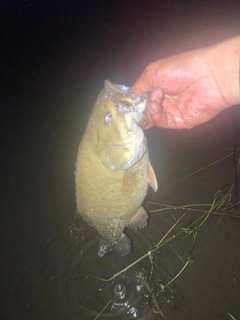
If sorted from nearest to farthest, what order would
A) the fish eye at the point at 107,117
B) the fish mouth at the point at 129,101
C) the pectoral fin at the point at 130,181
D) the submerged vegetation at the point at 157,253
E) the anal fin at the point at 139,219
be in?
the fish mouth at the point at 129,101 < the fish eye at the point at 107,117 < the pectoral fin at the point at 130,181 < the anal fin at the point at 139,219 < the submerged vegetation at the point at 157,253

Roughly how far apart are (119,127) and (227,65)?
1.00 metres

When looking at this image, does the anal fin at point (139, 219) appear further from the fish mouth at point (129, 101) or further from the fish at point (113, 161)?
the fish mouth at point (129, 101)

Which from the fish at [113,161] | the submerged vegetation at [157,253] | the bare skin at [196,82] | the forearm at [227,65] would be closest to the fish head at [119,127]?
the fish at [113,161]

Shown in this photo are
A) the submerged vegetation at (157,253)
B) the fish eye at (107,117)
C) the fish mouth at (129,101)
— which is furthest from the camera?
the submerged vegetation at (157,253)

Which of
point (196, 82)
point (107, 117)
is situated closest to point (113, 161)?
point (107, 117)

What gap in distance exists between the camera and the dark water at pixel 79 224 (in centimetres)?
324

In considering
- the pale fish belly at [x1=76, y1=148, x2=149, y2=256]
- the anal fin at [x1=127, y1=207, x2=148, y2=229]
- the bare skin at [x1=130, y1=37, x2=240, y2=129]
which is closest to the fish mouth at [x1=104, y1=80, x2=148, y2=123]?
the bare skin at [x1=130, y1=37, x2=240, y2=129]

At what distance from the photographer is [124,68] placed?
9.36 metres

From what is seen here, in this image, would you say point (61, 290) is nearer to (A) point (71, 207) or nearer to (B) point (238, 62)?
(A) point (71, 207)

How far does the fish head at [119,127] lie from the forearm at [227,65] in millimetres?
670

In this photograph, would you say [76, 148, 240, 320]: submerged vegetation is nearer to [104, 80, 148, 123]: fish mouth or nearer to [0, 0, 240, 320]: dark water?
[0, 0, 240, 320]: dark water

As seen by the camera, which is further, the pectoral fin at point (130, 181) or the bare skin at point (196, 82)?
the pectoral fin at point (130, 181)

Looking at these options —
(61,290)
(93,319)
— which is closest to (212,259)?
(93,319)

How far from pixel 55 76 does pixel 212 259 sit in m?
7.75
